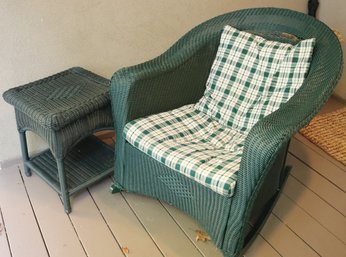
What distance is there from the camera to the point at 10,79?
1.85 metres

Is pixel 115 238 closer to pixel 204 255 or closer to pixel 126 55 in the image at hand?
pixel 204 255

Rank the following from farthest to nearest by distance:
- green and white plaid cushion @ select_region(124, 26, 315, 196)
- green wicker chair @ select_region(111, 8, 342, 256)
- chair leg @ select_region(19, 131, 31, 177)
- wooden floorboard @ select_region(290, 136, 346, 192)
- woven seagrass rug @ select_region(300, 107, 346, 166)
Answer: woven seagrass rug @ select_region(300, 107, 346, 166), wooden floorboard @ select_region(290, 136, 346, 192), chair leg @ select_region(19, 131, 31, 177), green and white plaid cushion @ select_region(124, 26, 315, 196), green wicker chair @ select_region(111, 8, 342, 256)

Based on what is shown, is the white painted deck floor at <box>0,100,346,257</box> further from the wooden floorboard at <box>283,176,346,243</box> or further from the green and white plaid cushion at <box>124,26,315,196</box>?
the green and white plaid cushion at <box>124,26,315,196</box>

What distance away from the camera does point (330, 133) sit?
2.38 meters

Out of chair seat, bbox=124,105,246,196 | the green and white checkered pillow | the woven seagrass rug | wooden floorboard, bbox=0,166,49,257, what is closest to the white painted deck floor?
wooden floorboard, bbox=0,166,49,257

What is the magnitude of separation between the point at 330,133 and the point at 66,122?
1.70 metres

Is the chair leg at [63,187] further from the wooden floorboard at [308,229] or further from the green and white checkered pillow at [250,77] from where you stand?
the wooden floorboard at [308,229]

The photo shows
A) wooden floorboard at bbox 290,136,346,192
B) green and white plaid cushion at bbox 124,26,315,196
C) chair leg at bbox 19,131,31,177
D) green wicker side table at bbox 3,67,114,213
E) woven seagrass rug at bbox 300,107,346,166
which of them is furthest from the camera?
woven seagrass rug at bbox 300,107,346,166

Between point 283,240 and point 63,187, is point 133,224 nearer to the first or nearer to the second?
point 63,187

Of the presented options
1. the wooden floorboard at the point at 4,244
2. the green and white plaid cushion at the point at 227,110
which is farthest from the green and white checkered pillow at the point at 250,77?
the wooden floorboard at the point at 4,244

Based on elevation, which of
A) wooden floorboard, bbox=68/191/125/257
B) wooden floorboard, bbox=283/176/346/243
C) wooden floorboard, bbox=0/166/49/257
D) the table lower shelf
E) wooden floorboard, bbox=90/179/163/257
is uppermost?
the table lower shelf

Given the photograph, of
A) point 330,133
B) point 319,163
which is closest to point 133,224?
point 319,163

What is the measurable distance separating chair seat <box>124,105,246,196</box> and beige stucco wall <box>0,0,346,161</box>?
57 cm

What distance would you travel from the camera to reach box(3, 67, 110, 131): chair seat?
5.05 feet
